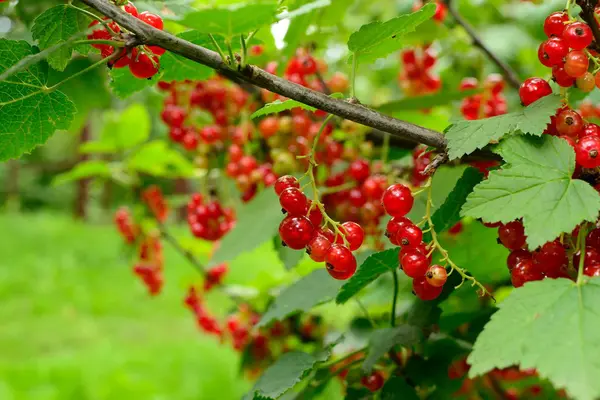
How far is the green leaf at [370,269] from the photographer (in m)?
0.80

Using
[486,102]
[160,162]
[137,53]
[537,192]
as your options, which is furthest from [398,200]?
[160,162]

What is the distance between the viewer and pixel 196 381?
3619 millimetres

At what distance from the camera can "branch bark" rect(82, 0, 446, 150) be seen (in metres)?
0.68

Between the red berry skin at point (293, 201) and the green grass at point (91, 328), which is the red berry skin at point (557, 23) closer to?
the red berry skin at point (293, 201)

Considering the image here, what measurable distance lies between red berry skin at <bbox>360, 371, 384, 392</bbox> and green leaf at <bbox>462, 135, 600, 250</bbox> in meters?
0.43

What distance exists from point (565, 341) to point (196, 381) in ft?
10.9

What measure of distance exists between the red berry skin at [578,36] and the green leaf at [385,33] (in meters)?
0.16

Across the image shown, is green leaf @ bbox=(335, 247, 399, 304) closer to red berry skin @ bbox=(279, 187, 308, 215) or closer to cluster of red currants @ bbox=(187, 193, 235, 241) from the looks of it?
red berry skin @ bbox=(279, 187, 308, 215)

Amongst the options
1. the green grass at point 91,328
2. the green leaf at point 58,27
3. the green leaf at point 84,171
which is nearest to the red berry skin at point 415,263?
the green leaf at point 58,27

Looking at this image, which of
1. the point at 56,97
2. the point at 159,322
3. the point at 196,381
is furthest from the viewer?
the point at 159,322

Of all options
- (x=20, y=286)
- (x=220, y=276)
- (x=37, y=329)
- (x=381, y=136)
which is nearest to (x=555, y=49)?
(x=381, y=136)

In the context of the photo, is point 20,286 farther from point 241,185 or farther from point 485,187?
point 485,187

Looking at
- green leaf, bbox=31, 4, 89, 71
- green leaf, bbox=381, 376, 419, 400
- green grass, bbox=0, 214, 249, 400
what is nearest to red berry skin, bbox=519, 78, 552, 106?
green leaf, bbox=381, 376, 419, 400

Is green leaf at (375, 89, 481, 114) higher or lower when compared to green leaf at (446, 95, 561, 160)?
lower
